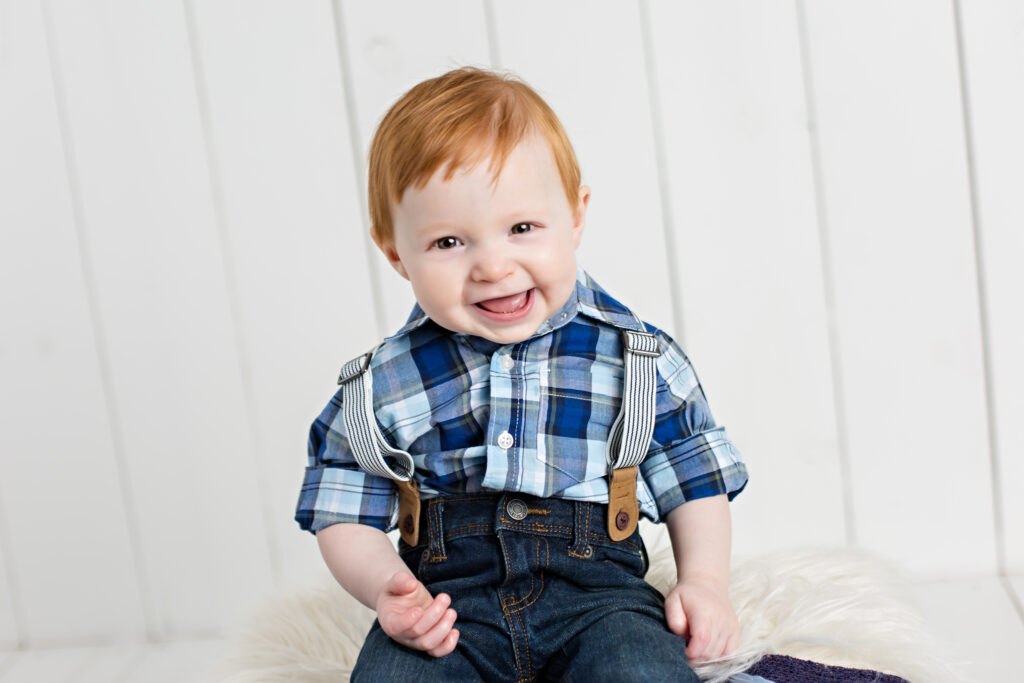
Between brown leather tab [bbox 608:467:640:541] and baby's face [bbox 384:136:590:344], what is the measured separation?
0.53 ft

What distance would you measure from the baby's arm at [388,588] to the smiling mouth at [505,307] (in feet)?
0.79

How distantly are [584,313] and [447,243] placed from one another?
17cm

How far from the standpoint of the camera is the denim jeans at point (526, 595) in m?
0.90

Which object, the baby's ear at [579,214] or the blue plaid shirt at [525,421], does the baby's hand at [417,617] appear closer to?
the blue plaid shirt at [525,421]

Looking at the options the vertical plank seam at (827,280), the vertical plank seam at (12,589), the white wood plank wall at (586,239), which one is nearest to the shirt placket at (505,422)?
the white wood plank wall at (586,239)

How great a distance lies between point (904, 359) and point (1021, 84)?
39 cm

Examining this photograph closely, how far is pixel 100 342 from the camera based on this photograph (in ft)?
5.07

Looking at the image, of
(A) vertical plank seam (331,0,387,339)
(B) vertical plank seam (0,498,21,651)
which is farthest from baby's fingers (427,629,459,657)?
(B) vertical plank seam (0,498,21,651)

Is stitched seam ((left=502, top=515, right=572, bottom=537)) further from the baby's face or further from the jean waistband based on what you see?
the baby's face

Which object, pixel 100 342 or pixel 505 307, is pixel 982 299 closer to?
pixel 505 307

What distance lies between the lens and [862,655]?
0.99m

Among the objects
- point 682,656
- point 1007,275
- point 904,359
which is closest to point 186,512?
point 682,656

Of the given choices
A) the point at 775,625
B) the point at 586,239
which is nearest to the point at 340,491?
the point at 775,625

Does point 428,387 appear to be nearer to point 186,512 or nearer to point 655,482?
point 655,482
